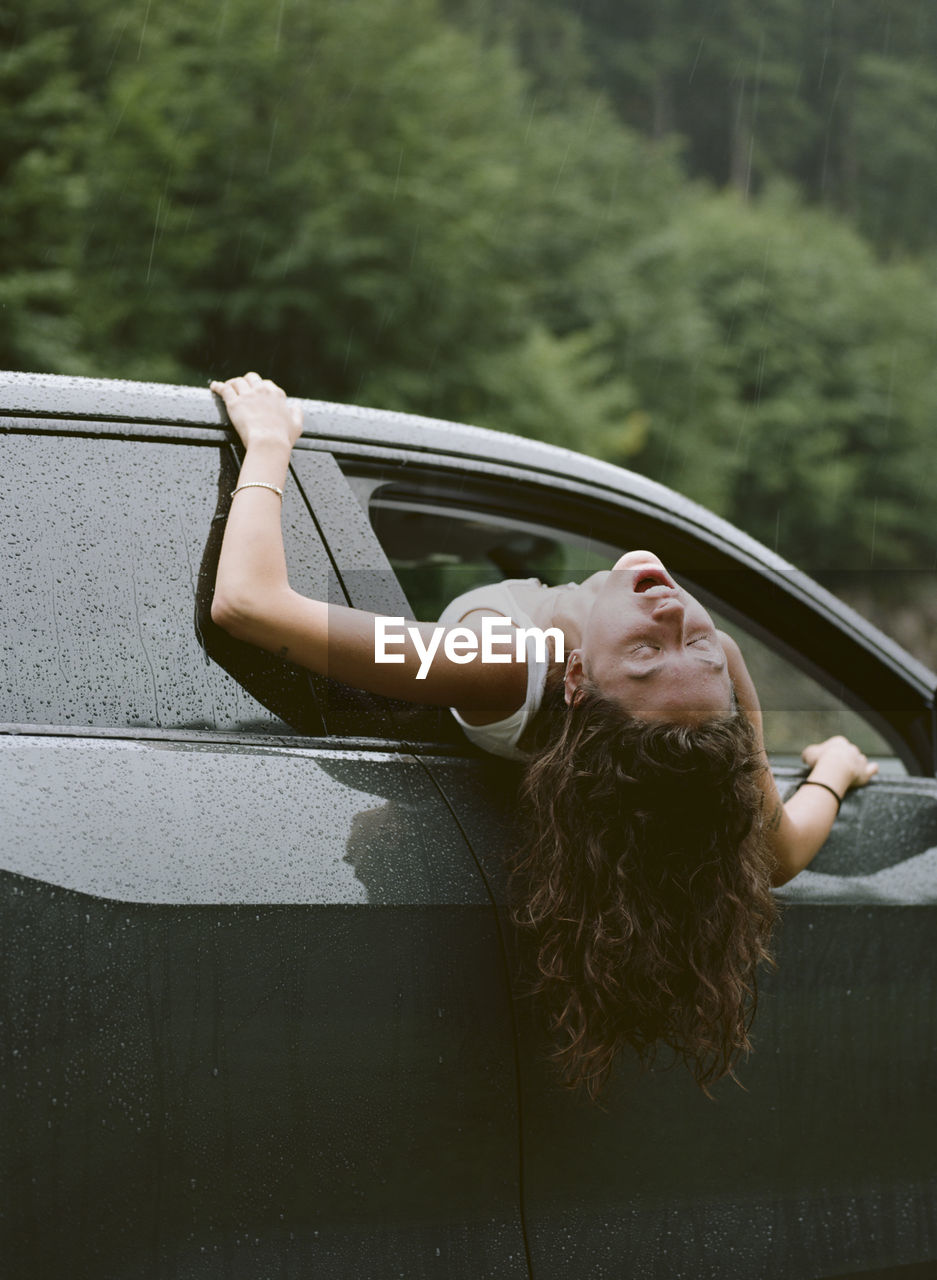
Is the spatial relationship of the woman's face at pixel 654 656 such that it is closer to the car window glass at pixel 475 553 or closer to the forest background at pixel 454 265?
the car window glass at pixel 475 553

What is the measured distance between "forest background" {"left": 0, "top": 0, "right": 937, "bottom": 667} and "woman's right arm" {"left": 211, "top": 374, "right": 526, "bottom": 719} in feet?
24.0

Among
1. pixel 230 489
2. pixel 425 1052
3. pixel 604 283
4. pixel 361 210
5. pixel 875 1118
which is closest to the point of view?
pixel 425 1052

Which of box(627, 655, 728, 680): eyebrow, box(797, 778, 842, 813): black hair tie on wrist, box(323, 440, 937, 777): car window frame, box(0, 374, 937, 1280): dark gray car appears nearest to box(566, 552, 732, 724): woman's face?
box(627, 655, 728, 680): eyebrow

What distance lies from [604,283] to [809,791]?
15686 millimetres

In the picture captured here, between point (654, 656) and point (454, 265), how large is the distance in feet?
35.3

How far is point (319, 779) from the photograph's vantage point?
178 cm

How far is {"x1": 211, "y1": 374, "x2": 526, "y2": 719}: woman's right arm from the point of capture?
1.79m

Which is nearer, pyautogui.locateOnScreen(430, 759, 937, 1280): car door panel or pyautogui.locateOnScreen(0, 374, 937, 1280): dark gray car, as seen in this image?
pyautogui.locateOnScreen(0, 374, 937, 1280): dark gray car

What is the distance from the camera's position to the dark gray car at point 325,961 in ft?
5.16

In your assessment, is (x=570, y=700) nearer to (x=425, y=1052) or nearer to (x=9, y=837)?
(x=425, y=1052)

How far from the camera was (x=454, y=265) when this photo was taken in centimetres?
1193

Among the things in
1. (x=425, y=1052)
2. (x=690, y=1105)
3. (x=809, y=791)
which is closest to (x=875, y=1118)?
(x=690, y=1105)

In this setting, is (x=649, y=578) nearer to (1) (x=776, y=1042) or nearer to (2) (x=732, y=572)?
(2) (x=732, y=572)

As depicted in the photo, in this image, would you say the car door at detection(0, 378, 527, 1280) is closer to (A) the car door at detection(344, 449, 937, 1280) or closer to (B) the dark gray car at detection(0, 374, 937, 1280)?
(B) the dark gray car at detection(0, 374, 937, 1280)
